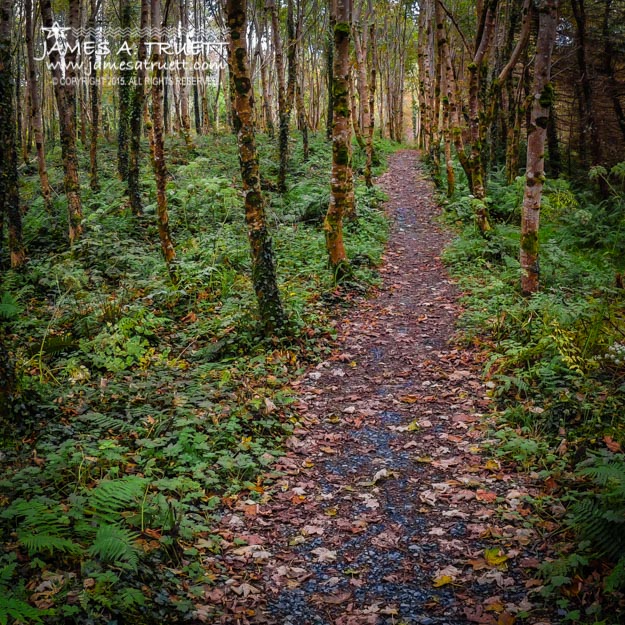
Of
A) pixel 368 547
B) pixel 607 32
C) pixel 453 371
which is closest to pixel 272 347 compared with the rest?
pixel 453 371

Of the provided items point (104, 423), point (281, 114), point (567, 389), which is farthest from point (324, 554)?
point (281, 114)

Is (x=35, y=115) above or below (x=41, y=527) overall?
above

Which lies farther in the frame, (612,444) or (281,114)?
(281,114)

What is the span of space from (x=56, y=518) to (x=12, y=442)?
5.38ft

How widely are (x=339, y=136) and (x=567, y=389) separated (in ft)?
21.4

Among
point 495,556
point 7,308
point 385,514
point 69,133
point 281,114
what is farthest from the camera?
point 281,114

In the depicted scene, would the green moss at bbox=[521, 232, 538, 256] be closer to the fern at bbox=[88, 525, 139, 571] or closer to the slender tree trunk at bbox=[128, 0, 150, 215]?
the fern at bbox=[88, 525, 139, 571]

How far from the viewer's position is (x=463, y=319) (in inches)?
352

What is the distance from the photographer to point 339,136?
33.5ft

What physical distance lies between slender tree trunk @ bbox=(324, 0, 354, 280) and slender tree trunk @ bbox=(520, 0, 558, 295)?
344cm

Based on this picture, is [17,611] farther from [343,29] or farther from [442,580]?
[343,29]

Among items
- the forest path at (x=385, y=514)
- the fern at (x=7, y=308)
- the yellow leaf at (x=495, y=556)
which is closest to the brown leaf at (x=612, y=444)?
the forest path at (x=385, y=514)

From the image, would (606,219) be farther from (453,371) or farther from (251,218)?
(251,218)

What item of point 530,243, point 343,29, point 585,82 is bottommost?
point 530,243
